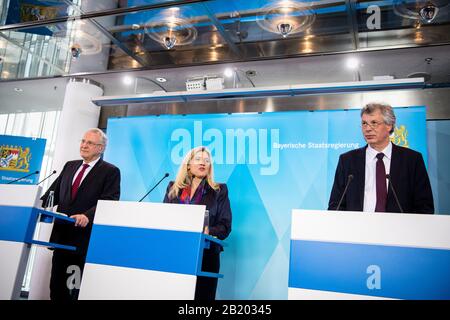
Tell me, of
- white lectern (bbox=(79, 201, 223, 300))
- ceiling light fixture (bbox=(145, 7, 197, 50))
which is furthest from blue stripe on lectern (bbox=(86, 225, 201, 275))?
ceiling light fixture (bbox=(145, 7, 197, 50))

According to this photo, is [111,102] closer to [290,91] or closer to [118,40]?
[118,40]

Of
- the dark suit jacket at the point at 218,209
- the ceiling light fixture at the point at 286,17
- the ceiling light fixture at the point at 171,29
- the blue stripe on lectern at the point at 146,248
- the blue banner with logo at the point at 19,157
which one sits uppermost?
the ceiling light fixture at the point at 286,17

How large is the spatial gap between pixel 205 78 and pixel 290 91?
120cm

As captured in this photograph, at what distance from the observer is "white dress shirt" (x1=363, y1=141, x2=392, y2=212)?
3.12 metres

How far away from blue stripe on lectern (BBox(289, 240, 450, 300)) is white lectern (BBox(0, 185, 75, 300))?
1908 millimetres

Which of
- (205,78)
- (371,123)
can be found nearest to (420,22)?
(371,123)

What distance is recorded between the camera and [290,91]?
4.85 metres

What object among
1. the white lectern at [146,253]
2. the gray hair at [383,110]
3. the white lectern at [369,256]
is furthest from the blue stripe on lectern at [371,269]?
the gray hair at [383,110]

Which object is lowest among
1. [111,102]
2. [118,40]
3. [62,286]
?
[62,286]

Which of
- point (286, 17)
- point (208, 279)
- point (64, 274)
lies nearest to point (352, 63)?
point (286, 17)

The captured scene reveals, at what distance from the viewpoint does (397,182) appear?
3168 millimetres

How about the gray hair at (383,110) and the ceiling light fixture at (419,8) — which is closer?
the gray hair at (383,110)

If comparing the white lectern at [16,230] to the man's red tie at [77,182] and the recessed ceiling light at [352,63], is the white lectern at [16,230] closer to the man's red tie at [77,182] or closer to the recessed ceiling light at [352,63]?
the man's red tie at [77,182]

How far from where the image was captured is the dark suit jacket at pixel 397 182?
3064mm
